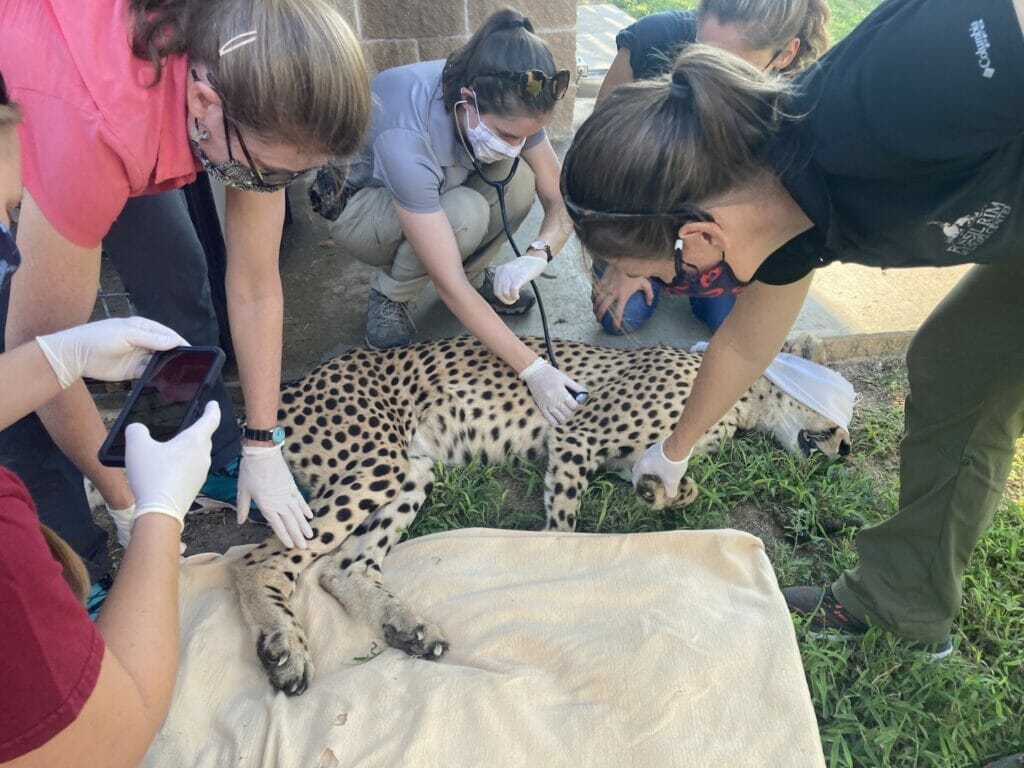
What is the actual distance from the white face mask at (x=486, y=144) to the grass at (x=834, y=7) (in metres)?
6.18

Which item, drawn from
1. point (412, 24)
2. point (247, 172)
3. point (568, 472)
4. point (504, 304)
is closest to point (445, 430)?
point (568, 472)

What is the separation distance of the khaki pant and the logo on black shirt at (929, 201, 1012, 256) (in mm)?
2129

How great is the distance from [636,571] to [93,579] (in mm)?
1695

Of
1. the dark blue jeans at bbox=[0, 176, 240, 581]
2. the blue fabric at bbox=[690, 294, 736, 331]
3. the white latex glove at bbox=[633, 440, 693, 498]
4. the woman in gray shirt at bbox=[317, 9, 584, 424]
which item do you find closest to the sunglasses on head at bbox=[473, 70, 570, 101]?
the woman in gray shirt at bbox=[317, 9, 584, 424]

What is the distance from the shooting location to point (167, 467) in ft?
5.10

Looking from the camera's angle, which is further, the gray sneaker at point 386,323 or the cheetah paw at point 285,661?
the gray sneaker at point 386,323

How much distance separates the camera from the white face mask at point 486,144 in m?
2.84

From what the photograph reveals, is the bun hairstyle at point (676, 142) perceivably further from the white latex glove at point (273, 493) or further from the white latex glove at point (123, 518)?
the white latex glove at point (123, 518)

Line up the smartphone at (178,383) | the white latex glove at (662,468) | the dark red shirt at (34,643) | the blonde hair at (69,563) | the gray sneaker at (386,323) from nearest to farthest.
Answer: the dark red shirt at (34,643) → the blonde hair at (69,563) → the smartphone at (178,383) → the white latex glove at (662,468) → the gray sneaker at (386,323)

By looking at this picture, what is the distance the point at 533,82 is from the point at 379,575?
178 cm

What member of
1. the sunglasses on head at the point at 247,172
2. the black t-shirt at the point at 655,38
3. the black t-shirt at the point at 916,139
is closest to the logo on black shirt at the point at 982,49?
the black t-shirt at the point at 916,139

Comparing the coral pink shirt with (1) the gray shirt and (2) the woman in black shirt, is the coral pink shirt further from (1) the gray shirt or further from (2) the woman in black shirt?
(1) the gray shirt

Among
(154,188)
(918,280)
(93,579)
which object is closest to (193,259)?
(154,188)

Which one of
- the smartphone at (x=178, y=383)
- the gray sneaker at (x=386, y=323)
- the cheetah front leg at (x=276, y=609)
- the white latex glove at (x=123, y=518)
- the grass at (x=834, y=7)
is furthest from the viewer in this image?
the grass at (x=834, y=7)
